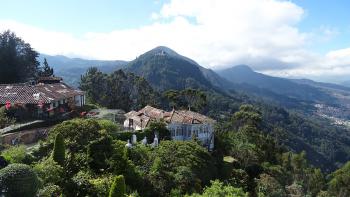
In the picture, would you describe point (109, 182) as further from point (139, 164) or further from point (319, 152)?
point (319, 152)

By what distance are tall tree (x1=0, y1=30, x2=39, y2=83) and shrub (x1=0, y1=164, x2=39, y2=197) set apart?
45.6 metres

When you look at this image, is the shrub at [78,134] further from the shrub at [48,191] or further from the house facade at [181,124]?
the house facade at [181,124]

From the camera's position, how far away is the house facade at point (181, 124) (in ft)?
162

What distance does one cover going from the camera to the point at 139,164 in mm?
33719

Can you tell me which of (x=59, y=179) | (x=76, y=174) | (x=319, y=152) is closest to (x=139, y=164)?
(x=76, y=174)

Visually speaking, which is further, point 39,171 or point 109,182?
point 109,182

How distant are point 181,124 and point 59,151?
24008 millimetres

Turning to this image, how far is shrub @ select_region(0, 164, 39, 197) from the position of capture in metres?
18.6

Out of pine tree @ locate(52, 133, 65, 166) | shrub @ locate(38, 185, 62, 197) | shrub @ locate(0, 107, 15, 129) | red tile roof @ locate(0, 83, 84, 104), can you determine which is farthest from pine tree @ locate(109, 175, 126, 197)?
red tile roof @ locate(0, 83, 84, 104)

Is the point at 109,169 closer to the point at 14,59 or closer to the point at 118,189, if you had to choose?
the point at 118,189

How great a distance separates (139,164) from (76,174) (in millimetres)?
7153

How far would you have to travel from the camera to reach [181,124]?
49.6 m

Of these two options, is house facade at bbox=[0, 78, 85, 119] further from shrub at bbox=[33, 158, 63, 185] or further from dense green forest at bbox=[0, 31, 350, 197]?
shrub at bbox=[33, 158, 63, 185]

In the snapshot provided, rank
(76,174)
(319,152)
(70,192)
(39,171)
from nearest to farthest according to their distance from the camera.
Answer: (39,171)
(70,192)
(76,174)
(319,152)
